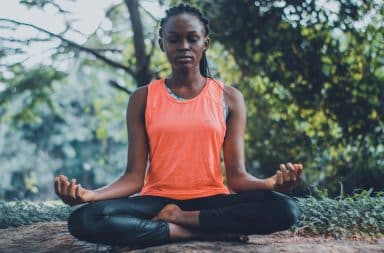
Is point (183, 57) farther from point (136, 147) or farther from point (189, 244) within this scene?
point (189, 244)

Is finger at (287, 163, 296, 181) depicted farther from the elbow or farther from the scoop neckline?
the scoop neckline

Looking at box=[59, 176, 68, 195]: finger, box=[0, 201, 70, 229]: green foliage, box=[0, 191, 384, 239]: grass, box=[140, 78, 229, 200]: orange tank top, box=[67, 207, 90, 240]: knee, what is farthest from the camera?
box=[0, 201, 70, 229]: green foliage

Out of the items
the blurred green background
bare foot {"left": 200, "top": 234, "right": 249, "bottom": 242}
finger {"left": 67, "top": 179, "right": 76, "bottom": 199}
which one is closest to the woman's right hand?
finger {"left": 67, "top": 179, "right": 76, "bottom": 199}

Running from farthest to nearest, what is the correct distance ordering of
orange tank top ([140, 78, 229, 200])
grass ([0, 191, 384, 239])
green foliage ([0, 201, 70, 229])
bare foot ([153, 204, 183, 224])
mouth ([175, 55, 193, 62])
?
Result: green foliage ([0, 201, 70, 229]) < grass ([0, 191, 384, 239]) < mouth ([175, 55, 193, 62]) < orange tank top ([140, 78, 229, 200]) < bare foot ([153, 204, 183, 224])

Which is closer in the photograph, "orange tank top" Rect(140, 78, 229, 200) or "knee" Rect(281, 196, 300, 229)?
"knee" Rect(281, 196, 300, 229)

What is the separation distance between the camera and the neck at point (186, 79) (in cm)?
330

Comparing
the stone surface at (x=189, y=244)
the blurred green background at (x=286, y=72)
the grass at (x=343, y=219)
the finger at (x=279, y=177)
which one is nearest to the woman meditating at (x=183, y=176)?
the finger at (x=279, y=177)

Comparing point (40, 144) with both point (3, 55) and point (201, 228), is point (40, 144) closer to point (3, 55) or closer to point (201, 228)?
point (3, 55)

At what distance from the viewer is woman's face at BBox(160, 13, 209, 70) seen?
10.4 ft

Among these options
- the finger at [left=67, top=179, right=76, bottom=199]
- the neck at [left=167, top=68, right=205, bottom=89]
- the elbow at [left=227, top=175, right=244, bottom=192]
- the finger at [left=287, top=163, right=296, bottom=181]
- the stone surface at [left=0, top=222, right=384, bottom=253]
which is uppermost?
the neck at [left=167, top=68, right=205, bottom=89]

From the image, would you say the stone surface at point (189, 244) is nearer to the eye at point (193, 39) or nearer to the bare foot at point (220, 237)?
the bare foot at point (220, 237)

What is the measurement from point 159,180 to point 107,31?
178 inches

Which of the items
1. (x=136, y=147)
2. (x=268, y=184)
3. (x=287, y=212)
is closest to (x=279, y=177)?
(x=268, y=184)

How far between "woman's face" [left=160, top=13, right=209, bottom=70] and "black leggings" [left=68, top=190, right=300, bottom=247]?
83 centimetres
